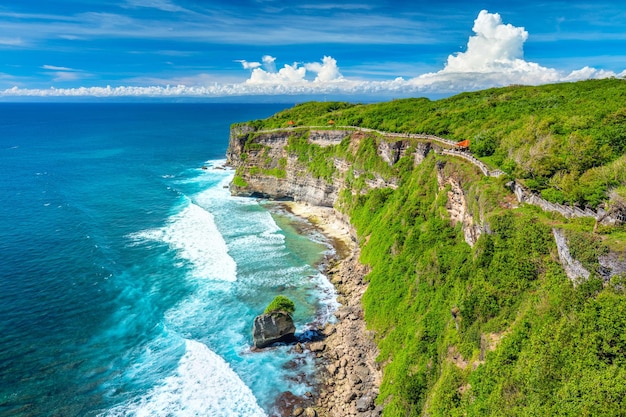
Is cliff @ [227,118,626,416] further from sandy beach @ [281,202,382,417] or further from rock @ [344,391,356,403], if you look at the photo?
sandy beach @ [281,202,382,417]

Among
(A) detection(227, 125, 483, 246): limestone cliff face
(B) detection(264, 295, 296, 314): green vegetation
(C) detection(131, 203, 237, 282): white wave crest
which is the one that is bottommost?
(C) detection(131, 203, 237, 282): white wave crest

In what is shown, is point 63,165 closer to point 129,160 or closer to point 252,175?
point 129,160

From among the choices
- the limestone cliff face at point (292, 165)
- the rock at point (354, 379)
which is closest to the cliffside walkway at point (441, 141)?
the limestone cliff face at point (292, 165)

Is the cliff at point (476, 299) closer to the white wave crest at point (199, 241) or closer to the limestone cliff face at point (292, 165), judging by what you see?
the limestone cliff face at point (292, 165)

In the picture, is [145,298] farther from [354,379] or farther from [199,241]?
[354,379]

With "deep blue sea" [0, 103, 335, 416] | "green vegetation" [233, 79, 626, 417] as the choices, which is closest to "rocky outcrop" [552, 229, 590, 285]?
"green vegetation" [233, 79, 626, 417]
